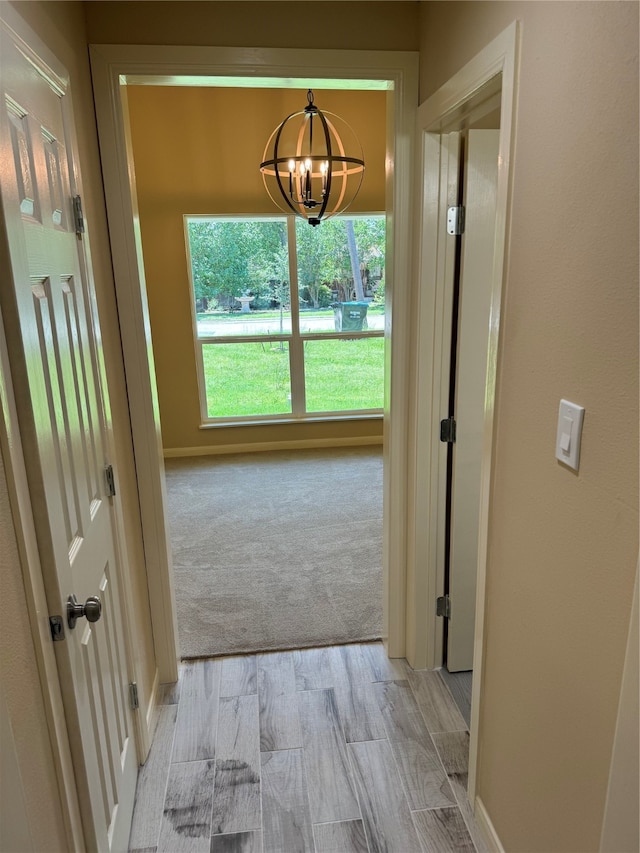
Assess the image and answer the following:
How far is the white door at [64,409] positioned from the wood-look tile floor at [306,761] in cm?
24

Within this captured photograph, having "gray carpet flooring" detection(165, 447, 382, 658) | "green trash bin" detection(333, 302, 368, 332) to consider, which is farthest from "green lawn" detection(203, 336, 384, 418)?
"gray carpet flooring" detection(165, 447, 382, 658)

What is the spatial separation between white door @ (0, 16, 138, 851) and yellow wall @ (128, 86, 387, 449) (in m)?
3.30

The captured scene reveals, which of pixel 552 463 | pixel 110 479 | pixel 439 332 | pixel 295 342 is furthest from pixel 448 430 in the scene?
pixel 295 342

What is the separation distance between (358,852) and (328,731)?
474 mm

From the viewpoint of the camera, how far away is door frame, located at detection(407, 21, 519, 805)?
1.35m

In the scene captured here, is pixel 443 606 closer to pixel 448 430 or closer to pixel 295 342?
pixel 448 430

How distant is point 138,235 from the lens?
2.04m

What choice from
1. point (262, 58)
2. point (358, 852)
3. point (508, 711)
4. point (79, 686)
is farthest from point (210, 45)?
point (358, 852)

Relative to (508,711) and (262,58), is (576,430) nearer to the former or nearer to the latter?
(508,711)

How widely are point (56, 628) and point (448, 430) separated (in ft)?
4.88

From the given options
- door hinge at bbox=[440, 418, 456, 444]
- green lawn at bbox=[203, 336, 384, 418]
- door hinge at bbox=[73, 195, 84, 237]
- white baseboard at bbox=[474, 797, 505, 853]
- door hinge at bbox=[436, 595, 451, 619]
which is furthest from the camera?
green lawn at bbox=[203, 336, 384, 418]

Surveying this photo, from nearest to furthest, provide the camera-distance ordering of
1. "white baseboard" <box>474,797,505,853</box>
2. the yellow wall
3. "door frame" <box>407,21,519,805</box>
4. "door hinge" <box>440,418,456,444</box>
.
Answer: "door frame" <box>407,21,519,805</box> < "white baseboard" <box>474,797,505,853</box> < "door hinge" <box>440,418,456,444</box> < the yellow wall

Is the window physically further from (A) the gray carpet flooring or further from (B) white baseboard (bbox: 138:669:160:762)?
(B) white baseboard (bbox: 138:669:160:762)

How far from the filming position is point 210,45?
1807 millimetres
